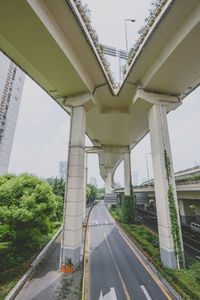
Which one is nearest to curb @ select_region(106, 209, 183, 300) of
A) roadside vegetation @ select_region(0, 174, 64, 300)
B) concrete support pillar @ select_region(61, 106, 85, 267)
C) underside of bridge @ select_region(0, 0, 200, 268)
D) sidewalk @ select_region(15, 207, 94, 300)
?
underside of bridge @ select_region(0, 0, 200, 268)

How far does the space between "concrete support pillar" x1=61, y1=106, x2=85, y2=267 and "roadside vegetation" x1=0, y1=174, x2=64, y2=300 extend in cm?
220

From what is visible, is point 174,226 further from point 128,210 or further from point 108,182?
point 108,182

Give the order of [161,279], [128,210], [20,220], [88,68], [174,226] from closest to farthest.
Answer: [161,279]
[174,226]
[20,220]
[88,68]
[128,210]

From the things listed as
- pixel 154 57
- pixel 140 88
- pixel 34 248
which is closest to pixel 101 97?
pixel 140 88

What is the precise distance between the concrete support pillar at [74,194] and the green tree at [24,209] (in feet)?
6.98

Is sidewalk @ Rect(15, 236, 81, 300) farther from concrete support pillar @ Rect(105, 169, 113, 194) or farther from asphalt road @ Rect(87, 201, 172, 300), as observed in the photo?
concrete support pillar @ Rect(105, 169, 113, 194)

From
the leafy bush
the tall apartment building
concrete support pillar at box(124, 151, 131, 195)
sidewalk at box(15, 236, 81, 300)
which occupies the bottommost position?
sidewalk at box(15, 236, 81, 300)

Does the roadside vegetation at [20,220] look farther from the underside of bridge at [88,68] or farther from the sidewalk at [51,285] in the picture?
the underside of bridge at [88,68]

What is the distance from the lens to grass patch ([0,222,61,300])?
8.11m

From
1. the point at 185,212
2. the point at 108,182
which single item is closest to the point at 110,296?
the point at 185,212

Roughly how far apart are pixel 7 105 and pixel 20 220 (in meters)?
44.7

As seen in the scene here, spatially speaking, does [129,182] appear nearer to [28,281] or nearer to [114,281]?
[114,281]

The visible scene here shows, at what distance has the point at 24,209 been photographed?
992 cm

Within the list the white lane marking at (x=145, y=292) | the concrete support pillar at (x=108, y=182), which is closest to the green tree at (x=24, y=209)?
the white lane marking at (x=145, y=292)
